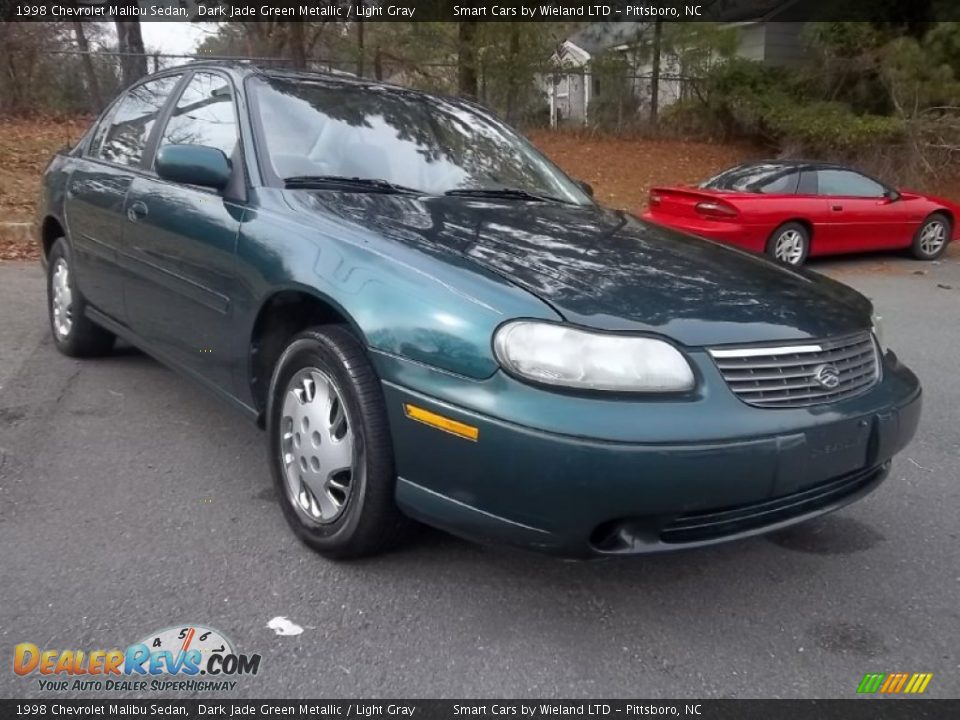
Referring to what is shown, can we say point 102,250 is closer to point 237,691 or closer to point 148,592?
point 148,592

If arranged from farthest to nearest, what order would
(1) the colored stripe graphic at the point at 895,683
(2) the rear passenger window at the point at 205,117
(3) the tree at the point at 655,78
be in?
(3) the tree at the point at 655,78, (2) the rear passenger window at the point at 205,117, (1) the colored stripe graphic at the point at 895,683

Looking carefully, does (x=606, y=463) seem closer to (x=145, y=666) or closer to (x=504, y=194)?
(x=145, y=666)

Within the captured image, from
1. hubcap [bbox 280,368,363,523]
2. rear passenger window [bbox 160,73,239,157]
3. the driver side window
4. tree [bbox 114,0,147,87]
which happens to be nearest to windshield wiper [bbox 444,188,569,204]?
rear passenger window [bbox 160,73,239,157]

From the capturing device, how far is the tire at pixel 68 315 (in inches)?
190

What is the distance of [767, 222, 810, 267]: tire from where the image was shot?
31.9 ft

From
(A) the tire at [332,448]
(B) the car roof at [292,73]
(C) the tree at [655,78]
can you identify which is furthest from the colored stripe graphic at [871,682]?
(C) the tree at [655,78]

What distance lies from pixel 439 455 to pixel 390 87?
230cm

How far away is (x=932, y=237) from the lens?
11.3 metres

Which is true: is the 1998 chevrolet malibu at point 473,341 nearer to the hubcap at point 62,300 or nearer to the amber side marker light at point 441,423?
the amber side marker light at point 441,423

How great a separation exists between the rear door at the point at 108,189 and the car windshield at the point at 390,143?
956mm

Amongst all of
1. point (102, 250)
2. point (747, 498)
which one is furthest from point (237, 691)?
point (102, 250)

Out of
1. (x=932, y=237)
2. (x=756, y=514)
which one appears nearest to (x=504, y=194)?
(x=756, y=514)

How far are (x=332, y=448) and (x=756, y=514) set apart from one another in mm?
1295

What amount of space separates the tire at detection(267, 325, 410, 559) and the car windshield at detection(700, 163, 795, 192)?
8023 mm
